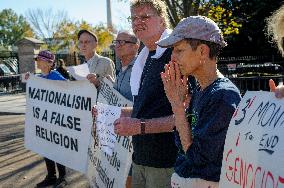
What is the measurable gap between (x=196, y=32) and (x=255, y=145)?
753mm

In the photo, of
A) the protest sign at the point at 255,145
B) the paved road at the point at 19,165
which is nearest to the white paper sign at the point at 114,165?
the protest sign at the point at 255,145

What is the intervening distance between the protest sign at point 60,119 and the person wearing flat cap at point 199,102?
249 cm

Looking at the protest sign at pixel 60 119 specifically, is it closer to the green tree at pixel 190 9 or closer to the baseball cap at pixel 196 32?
the baseball cap at pixel 196 32

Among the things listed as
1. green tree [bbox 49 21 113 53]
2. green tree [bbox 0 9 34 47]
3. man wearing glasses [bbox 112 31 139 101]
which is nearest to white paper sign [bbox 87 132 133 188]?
man wearing glasses [bbox 112 31 139 101]

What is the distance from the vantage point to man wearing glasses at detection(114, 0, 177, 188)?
3020mm

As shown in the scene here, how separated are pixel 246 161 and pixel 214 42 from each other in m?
0.72

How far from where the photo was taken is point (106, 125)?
3973 mm

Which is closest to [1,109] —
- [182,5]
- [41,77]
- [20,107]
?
[20,107]

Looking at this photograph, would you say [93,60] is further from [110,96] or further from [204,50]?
[204,50]

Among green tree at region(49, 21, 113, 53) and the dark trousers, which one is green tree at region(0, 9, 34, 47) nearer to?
green tree at region(49, 21, 113, 53)

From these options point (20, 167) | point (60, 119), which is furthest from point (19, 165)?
point (60, 119)

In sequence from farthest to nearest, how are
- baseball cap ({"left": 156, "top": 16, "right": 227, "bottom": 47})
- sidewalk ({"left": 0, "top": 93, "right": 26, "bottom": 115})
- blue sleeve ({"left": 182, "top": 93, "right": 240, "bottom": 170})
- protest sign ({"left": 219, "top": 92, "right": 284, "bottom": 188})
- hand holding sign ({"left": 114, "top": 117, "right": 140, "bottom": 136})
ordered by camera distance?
sidewalk ({"left": 0, "top": 93, "right": 26, "bottom": 115}) < hand holding sign ({"left": 114, "top": 117, "right": 140, "bottom": 136}) < baseball cap ({"left": 156, "top": 16, "right": 227, "bottom": 47}) < blue sleeve ({"left": 182, "top": 93, "right": 240, "bottom": 170}) < protest sign ({"left": 219, "top": 92, "right": 284, "bottom": 188})

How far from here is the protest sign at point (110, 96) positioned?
13.1 feet

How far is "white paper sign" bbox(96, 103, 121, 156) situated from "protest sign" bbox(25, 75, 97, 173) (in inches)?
31.8
